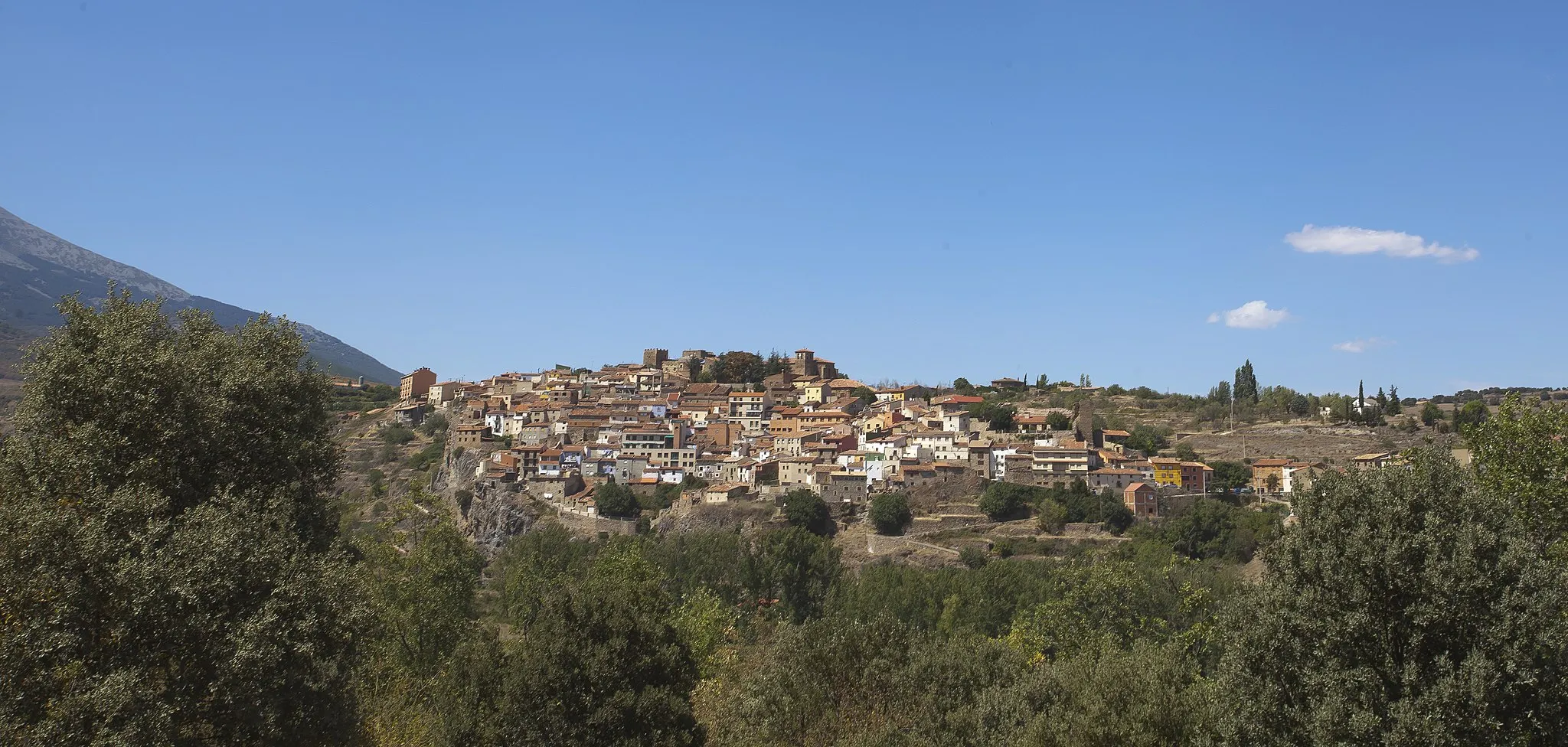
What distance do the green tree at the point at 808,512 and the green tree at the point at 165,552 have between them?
47.8m

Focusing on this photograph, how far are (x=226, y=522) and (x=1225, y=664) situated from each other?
34.4 feet

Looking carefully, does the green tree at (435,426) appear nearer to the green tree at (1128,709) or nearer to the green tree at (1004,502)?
the green tree at (1004,502)

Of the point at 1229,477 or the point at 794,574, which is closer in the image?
the point at 794,574

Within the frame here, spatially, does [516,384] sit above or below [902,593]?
above

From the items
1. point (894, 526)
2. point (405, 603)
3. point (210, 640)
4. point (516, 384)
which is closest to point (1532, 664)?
point (210, 640)

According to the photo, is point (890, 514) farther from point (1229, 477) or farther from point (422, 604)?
point (422, 604)

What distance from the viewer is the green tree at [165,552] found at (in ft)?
30.9

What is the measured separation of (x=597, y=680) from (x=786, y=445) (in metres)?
58.0

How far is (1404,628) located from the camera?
34.6 ft

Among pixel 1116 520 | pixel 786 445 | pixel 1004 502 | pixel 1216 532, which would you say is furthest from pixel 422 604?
pixel 786 445

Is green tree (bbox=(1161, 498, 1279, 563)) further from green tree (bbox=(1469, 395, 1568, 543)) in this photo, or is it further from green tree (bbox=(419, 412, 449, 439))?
green tree (bbox=(419, 412, 449, 439))

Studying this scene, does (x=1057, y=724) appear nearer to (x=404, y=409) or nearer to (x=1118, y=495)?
(x=1118, y=495)

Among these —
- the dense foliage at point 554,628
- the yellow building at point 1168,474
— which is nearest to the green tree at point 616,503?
the yellow building at point 1168,474

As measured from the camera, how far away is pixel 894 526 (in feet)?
196
